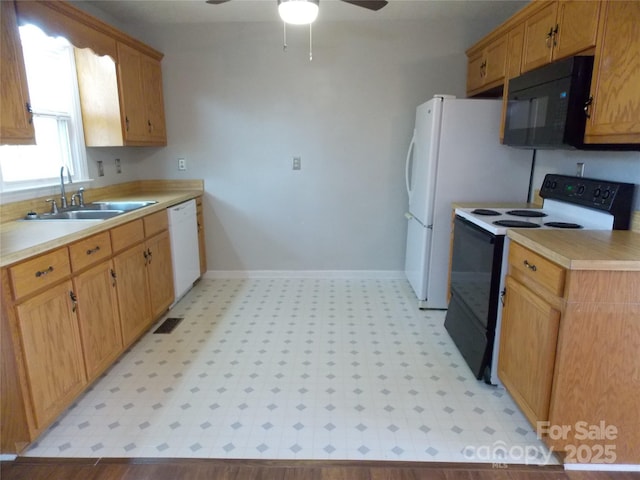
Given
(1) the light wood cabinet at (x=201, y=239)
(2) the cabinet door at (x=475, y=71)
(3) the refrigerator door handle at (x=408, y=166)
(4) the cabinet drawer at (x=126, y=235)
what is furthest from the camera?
(1) the light wood cabinet at (x=201, y=239)

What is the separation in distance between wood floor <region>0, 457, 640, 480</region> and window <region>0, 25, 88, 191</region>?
166cm

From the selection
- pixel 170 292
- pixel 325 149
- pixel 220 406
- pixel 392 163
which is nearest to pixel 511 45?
pixel 392 163

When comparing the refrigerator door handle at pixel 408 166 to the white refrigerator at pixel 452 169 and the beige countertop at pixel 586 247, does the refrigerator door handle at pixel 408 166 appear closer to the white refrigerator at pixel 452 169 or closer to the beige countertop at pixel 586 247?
the white refrigerator at pixel 452 169

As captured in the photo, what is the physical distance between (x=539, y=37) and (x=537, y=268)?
1471 mm

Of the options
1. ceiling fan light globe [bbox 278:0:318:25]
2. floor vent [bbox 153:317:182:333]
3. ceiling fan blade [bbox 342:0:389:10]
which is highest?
ceiling fan blade [bbox 342:0:389:10]

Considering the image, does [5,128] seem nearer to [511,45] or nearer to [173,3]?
[173,3]

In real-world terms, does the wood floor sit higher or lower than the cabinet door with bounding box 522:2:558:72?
lower

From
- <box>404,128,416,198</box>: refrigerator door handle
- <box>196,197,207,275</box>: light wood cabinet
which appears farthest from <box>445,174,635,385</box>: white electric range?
<box>196,197,207,275</box>: light wood cabinet

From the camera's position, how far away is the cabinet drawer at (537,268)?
5.24 ft

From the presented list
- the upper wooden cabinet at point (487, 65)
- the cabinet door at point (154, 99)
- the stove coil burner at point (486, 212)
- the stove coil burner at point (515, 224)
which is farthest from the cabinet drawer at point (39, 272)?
the upper wooden cabinet at point (487, 65)

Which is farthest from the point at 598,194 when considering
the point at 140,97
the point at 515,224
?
the point at 140,97

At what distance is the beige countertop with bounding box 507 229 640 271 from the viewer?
1498mm

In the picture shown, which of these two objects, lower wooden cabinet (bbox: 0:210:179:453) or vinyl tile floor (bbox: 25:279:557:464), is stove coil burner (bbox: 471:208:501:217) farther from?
lower wooden cabinet (bbox: 0:210:179:453)

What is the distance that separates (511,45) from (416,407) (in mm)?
2413
